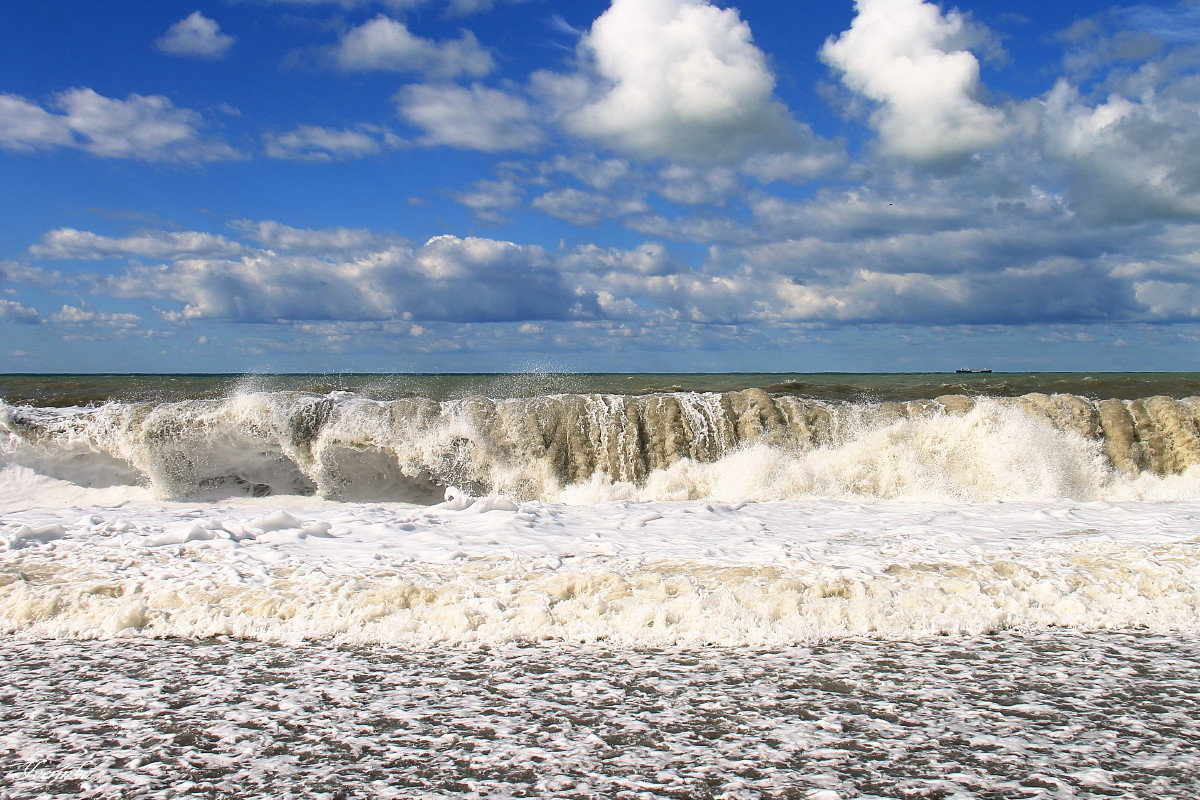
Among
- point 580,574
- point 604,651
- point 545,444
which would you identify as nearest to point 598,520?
point 580,574

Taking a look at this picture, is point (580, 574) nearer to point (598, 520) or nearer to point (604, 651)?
point (604, 651)

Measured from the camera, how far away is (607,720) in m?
3.71

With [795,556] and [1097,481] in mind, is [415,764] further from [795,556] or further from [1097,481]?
[1097,481]

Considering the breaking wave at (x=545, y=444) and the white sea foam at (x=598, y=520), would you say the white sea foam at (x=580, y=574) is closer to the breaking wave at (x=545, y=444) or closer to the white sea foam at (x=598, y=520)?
the white sea foam at (x=598, y=520)

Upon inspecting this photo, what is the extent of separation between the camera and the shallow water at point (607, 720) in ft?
10.3

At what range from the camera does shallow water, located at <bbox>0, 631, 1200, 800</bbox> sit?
313cm

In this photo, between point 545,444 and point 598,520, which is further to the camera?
point 545,444

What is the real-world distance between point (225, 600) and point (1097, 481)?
11.8 m

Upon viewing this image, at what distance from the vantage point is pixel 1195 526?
7289 millimetres

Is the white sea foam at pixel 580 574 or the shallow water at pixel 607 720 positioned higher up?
the white sea foam at pixel 580 574

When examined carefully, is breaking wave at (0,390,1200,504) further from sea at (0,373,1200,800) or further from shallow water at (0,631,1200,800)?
shallow water at (0,631,1200,800)

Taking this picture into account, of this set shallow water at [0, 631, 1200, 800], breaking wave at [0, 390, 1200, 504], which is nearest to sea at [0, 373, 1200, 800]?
shallow water at [0, 631, 1200, 800]

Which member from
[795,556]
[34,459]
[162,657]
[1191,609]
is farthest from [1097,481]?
[34,459]

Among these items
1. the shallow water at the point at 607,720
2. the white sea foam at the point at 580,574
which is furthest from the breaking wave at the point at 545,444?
the shallow water at the point at 607,720
